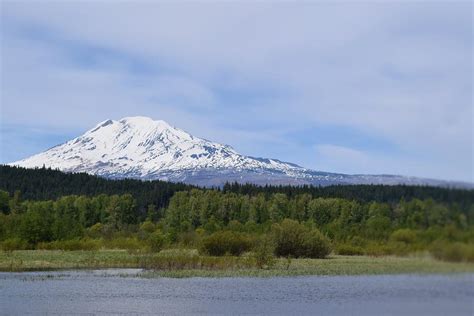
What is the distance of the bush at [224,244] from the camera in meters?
83.4

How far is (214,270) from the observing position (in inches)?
2547

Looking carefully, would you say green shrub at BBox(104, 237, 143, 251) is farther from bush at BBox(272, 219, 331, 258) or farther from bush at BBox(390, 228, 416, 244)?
bush at BBox(390, 228, 416, 244)

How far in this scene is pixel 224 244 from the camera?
83750 mm

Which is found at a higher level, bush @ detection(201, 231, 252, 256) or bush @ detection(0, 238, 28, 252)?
bush @ detection(201, 231, 252, 256)

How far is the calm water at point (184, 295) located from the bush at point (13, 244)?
4117 cm

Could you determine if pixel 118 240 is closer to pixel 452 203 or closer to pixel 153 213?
pixel 153 213

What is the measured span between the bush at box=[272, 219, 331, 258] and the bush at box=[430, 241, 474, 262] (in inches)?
2655

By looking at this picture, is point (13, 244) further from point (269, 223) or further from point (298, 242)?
point (298, 242)

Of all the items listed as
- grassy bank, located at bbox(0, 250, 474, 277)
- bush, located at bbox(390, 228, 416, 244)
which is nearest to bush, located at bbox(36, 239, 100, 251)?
grassy bank, located at bbox(0, 250, 474, 277)

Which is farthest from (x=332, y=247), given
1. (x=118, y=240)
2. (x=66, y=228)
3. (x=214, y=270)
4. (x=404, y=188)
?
(x=404, y=188)

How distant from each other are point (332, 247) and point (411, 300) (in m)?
73.3

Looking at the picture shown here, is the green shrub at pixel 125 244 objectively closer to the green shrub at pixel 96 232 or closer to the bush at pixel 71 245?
the bush at pixel 71 245

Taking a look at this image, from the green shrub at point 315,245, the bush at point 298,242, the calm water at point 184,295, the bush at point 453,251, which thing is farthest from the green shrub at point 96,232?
the bush at point 453,251

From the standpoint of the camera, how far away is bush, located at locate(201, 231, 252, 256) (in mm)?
83438
